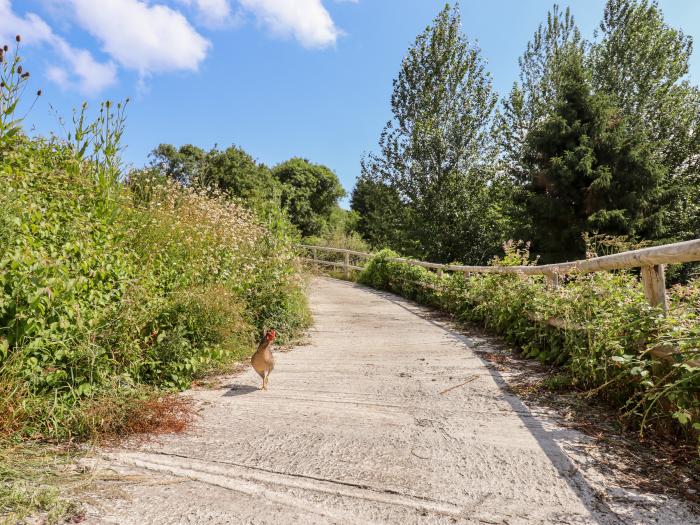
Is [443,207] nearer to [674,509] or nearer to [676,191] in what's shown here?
[676,191]

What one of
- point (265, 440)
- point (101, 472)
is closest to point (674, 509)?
Answer: point (265, 440)

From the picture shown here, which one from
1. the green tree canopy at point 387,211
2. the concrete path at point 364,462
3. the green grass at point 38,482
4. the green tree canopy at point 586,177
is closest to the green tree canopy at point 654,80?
the green tree canopy at point 586,177

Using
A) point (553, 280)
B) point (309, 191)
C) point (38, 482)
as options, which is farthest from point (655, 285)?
point (309, 191)

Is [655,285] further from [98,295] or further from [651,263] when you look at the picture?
[98,295]

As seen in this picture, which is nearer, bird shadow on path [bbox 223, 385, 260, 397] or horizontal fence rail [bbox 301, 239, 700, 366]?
horizontal fence rail [bbox 301, 239, 700, 366]

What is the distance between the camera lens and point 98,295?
339 cm

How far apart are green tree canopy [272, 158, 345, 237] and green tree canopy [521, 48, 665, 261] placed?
1885 cm

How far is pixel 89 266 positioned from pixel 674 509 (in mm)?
4008

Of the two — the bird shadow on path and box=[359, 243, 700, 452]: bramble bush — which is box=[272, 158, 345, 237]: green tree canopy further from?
the bird shadow on path

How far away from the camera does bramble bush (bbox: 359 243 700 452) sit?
2.48 meters

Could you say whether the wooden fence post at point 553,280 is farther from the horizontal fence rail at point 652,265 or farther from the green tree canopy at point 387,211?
the green tree canopy at point 387,211

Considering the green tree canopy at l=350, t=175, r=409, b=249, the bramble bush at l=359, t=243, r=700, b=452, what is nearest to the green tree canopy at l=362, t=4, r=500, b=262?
the green tree canopy at l=350, t=175, r=409, b=249

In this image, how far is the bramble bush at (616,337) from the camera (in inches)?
97.7

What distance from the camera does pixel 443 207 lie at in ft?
60.0
